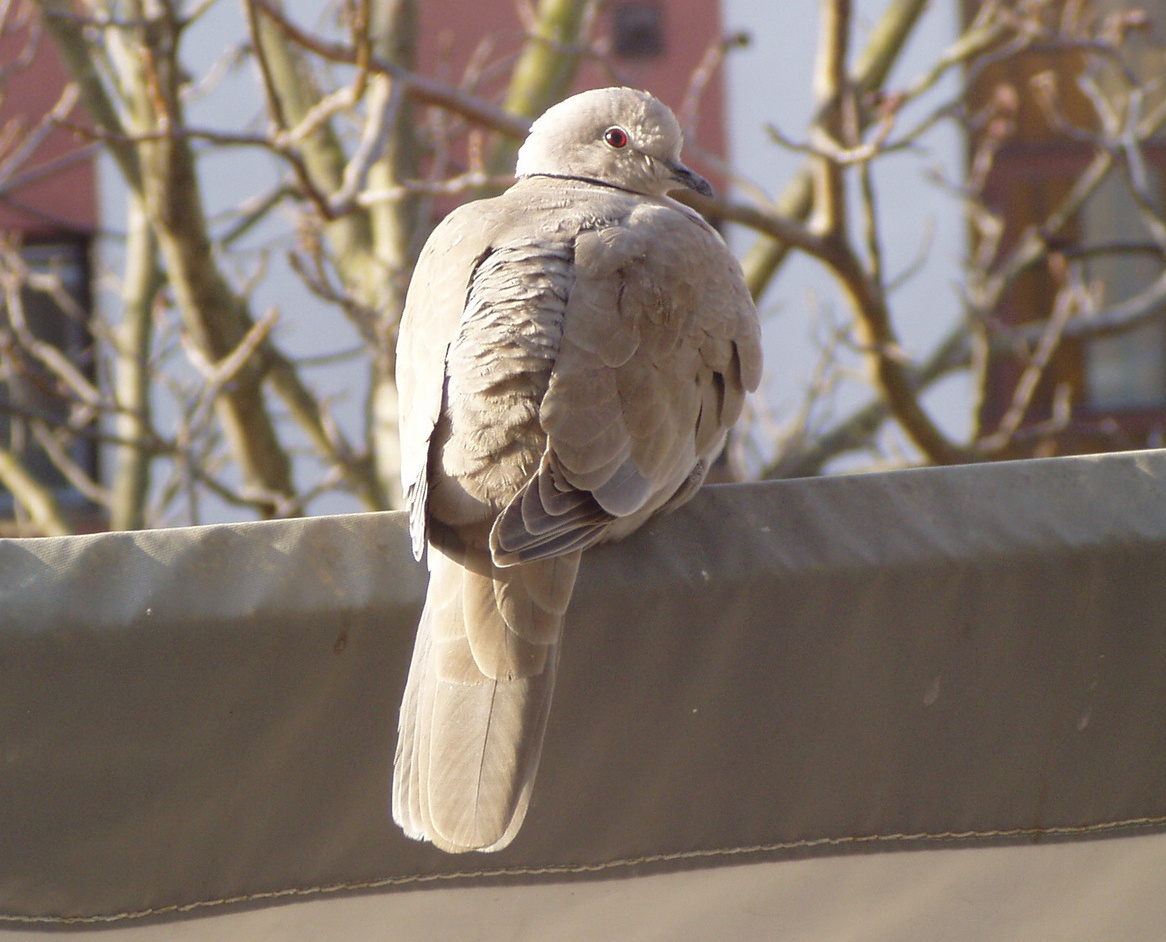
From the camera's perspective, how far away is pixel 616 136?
2738 millimetres

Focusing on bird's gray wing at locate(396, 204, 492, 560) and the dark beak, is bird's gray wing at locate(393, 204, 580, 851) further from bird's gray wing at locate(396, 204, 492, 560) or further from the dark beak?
the dark beak

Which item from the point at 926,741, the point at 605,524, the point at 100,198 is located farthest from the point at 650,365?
the point at 100,198

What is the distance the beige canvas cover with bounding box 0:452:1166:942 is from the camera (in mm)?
1475

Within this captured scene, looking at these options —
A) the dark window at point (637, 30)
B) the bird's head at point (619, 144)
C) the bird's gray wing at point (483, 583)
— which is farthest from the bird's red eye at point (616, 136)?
the dark window at point (637, 30)

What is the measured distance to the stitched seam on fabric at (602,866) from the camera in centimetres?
146

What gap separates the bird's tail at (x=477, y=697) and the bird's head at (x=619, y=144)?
4.33 ft

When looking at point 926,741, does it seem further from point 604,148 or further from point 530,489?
point 604,148

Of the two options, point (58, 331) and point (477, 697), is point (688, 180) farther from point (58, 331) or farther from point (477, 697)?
point (58, 331)

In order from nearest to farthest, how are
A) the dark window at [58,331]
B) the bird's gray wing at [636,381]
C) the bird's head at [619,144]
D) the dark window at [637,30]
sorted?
1. the bird's gray wing at [636,381]
2. the bird's head at [619,144]
3. the dark window at [637,30]
4. the dark window at [58,331]

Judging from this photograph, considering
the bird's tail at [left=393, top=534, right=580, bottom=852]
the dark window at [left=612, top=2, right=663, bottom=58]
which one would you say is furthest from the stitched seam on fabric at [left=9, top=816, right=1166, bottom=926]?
the dark window at [left=612, top=2, right=663, bottom=58]

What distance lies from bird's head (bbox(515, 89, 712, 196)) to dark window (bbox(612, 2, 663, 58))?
652 cm

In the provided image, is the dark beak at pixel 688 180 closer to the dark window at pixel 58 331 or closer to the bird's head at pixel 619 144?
the bird's head at pixel 619 144

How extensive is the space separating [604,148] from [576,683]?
1.51 m

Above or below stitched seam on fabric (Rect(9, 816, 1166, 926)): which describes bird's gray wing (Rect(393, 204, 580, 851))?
above
